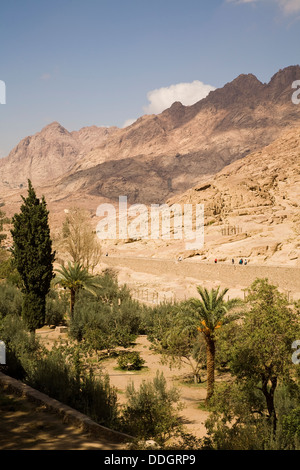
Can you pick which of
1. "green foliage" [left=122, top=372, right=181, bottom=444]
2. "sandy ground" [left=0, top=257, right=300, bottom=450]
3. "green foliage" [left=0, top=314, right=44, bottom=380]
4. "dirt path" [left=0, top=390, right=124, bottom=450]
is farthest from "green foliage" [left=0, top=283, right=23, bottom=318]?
"dirt path" [left=0, top=390, right=124, bottom=450]

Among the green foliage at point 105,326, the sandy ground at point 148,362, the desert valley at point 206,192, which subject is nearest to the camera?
the sandy ground at point 148,362

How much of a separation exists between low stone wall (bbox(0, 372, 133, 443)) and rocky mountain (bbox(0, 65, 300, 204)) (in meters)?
112

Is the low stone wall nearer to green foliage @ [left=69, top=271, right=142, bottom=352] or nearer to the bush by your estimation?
the bush

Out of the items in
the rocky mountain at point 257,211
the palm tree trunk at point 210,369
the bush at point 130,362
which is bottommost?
the bush at point 130,362

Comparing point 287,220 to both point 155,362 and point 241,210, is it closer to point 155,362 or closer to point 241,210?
point 241,210

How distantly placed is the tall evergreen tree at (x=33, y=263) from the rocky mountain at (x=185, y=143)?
3935 inches

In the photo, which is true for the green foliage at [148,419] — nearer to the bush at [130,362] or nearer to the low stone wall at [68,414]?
the low stone wall at [68,414]

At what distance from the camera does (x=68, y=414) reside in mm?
7035

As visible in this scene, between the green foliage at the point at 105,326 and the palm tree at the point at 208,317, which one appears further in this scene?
the green foliage at the point at 105,326

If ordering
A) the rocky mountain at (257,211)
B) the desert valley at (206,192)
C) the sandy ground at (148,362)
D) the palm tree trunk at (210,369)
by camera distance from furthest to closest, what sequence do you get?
1. the rocky mountain at (257,211)
2. the desert valley at (206,192)
3. the palm tree trunk at (210,369)
4. the sandy ground at (148,362)

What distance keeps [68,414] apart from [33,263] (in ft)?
45.6

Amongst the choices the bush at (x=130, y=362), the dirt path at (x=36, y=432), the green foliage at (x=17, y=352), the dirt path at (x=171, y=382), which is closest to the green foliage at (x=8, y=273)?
the dirt path at (x=171, y=382)

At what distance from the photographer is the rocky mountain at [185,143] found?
128375 mm

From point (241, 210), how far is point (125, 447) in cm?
4421
